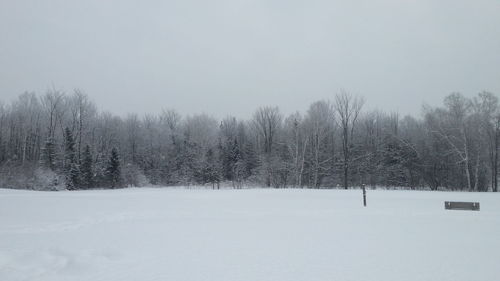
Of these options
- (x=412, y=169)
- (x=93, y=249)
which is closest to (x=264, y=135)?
(x=412, y=169)

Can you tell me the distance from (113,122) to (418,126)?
186ft

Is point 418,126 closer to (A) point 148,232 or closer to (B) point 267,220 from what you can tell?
(B) point 267,220

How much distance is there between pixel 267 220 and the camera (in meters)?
13.3

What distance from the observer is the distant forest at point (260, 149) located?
39.7m

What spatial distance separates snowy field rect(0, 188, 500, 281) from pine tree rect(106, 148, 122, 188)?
108 ft

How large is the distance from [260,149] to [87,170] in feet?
98.5

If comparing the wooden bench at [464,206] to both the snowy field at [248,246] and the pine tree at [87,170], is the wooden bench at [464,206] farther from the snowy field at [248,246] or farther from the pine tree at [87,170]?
the pine tree at [87,170]

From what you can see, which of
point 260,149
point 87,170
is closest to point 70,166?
point 87,170

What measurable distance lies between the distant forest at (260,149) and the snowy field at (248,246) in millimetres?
27457

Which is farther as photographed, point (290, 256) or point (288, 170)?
point (288, 170)

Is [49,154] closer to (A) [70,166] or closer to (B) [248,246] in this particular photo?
(A) [70,166]

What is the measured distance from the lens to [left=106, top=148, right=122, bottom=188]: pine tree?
46312 mm

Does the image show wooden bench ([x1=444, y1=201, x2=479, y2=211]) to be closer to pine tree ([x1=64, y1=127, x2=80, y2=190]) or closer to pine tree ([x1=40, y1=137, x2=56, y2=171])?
pine tree ([x1=64, y1=127, x2=80, y2=190])

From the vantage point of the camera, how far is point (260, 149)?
63.0m
